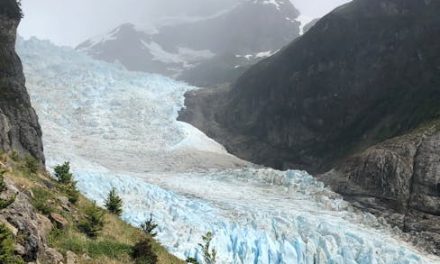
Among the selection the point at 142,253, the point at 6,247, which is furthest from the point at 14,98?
the point at 6,247

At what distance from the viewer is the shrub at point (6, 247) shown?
9542 mm

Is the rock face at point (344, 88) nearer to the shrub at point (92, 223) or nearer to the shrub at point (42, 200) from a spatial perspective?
the shrub at point (92, 223)

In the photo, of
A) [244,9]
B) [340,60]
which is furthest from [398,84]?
[244,9]

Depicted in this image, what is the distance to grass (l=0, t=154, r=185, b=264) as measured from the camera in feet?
44.1

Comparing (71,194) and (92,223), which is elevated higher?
(71,194)

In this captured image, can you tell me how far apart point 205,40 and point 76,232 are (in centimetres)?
14530

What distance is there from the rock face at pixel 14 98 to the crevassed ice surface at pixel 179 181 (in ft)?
18.1

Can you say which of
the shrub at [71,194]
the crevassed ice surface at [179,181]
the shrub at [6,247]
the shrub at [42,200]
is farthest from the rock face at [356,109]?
the shrub at [6,247]

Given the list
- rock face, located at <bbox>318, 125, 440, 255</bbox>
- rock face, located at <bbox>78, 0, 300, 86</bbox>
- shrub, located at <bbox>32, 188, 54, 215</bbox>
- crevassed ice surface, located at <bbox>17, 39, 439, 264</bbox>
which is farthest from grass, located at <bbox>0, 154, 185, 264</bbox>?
rock face, located at <bbox>78, 0, 300, 86</bbox>

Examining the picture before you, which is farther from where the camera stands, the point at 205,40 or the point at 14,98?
the point at 205,40

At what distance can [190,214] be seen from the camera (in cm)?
3844

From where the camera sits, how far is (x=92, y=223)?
15.5 m

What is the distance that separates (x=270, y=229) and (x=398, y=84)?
3182 centimetres

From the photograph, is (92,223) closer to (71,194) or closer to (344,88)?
(71,194)
